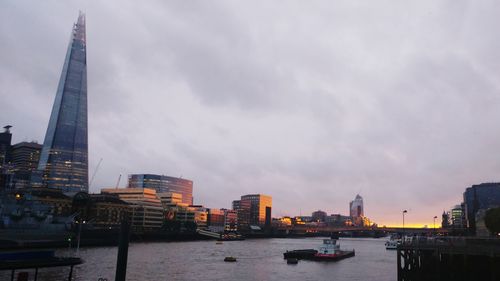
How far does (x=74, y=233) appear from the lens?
154 metres

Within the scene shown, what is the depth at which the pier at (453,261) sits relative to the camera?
5041cm

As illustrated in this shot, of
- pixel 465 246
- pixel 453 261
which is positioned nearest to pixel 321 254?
pixel 453 261

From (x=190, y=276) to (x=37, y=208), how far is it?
102m

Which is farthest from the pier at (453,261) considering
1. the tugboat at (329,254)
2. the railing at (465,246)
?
the tugboat at (329,254)

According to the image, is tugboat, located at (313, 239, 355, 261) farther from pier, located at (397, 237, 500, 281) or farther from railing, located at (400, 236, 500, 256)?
railing, located at (400, 236, 500, 256)

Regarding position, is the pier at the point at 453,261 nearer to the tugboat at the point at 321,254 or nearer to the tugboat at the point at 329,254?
the tugboat at the point at 321,254

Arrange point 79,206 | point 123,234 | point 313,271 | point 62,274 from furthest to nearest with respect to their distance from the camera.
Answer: point 79,206
point 313,271
point 62,274
point 123,234

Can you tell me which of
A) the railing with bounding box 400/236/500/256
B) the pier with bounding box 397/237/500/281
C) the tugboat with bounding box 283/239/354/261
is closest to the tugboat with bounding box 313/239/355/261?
the tugboat with bounding box 283/239/354/261

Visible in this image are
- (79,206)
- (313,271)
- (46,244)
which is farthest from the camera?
(79,206)

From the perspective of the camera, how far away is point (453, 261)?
55438 mm

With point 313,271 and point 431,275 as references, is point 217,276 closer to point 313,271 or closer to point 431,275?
point 313,271

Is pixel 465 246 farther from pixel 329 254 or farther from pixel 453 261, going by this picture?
pixel 329 254

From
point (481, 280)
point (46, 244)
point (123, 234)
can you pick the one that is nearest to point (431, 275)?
point (481, 280)

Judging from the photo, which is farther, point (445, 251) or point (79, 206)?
point (79, 206)
